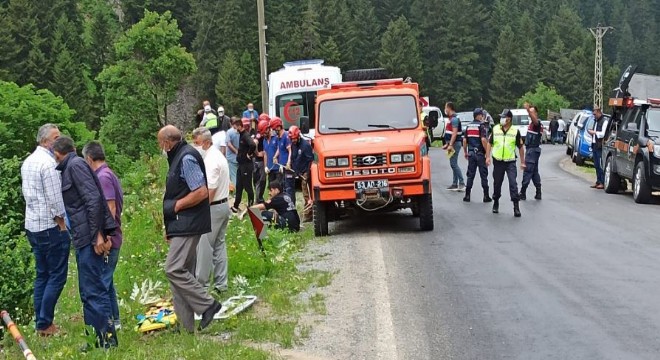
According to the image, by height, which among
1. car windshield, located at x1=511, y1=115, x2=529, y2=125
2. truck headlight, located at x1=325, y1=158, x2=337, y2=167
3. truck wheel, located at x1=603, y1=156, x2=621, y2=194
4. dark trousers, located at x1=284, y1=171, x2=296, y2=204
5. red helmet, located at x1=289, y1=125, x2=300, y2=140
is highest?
red helmet, located at x1=289, y1=125, x2=300, y2=140

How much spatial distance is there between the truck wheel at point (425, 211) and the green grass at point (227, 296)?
188cm

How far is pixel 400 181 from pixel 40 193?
6.72 m

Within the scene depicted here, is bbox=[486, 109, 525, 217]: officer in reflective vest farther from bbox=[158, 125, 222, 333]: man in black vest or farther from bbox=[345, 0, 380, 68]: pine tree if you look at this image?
bbox=[345, 0, 380, 68]: pine tree

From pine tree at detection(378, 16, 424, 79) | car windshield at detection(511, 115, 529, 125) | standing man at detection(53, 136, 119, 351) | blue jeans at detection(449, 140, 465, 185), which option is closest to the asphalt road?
standing man at detection(53, 136, 119, 351)

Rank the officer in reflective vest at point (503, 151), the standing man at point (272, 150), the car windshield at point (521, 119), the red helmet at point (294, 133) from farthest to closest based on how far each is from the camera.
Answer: the car windshield at point (521, 119) < the officer in reflective vest at point (503, 151) < the standing man at point (272, 150) < the red helmet at point (294, 133)

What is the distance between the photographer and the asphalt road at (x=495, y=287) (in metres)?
7.91

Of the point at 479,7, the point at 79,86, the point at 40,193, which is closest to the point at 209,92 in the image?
the point at 79,86

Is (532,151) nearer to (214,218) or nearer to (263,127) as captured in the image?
(263,127)

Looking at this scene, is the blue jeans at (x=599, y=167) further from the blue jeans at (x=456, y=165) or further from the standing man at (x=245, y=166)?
the standing man at (x=245, y=166)

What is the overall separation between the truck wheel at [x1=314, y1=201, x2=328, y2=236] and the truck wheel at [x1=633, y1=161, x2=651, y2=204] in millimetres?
8127

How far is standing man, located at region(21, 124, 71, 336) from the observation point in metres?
8.99

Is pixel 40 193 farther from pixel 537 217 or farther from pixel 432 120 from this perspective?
pixel 537 217

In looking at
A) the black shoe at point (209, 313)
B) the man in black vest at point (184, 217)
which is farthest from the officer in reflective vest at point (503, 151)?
the man in black vest at point (184, 217)

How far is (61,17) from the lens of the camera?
297 feet
